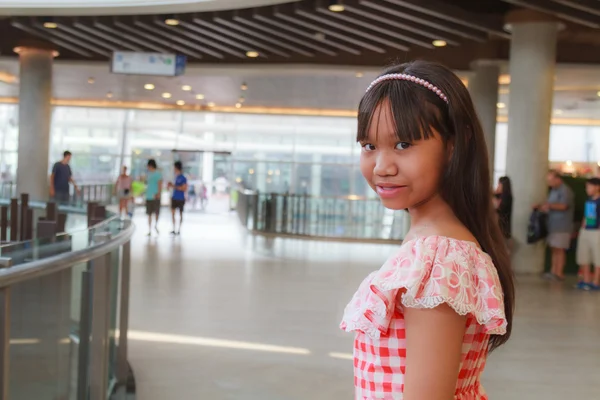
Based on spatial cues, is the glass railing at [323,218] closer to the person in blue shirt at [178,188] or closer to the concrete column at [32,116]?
the person in blue shirt at [178,188]

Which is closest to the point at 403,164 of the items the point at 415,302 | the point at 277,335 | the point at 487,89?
the point at 415,302

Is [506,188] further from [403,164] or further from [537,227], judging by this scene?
[403,164]

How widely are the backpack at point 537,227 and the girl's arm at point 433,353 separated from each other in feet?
36.8

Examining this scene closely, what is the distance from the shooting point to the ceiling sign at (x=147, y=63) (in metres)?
15.9

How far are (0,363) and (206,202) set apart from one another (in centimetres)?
2989

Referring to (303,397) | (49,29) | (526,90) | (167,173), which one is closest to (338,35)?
(526,90)

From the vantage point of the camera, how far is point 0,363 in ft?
7.21

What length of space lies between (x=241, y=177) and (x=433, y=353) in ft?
102

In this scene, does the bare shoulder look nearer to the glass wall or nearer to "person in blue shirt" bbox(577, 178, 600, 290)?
"person in blue shirt" bbox(577, 178, 600, 290)

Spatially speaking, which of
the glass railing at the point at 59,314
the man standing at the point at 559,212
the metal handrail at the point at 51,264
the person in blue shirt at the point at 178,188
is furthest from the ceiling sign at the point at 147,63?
the metal handrail at the point at 51,264

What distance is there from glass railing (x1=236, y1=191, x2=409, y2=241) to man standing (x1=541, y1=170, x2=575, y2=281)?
25.8 feet

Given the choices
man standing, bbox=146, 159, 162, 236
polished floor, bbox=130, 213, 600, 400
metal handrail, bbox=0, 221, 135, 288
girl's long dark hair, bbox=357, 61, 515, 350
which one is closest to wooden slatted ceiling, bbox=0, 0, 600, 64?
man standing, bbox=146, 159, 162, 236

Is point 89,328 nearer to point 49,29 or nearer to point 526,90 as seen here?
point 526,90

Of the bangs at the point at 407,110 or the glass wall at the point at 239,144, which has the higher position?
the glass wall at the point at 239,144
